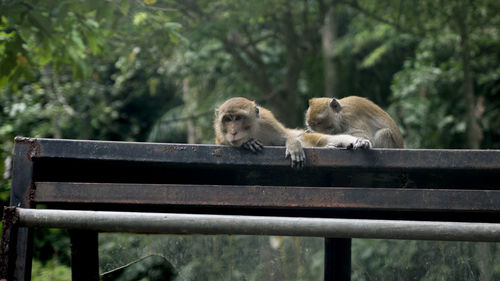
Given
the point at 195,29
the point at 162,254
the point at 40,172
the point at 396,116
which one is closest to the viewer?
the point at 40,172

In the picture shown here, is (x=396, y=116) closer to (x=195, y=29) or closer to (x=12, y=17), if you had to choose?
(x=195, y=29)

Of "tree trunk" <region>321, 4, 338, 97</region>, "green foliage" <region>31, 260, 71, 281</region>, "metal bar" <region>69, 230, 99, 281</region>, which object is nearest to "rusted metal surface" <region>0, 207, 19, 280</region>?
"metal bar" <region>69, 230, 99, 281</region>

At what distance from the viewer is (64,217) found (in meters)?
2.14

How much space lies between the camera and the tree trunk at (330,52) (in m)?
9.63

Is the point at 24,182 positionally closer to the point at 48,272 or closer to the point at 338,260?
the point at 338,260

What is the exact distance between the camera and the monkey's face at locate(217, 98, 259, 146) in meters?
3.15

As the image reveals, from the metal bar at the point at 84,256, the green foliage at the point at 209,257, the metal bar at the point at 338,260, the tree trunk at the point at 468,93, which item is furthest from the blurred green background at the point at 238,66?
the metal bar at the point at 84,256

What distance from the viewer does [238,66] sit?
955 cm

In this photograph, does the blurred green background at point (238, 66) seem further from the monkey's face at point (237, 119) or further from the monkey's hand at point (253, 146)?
the monkey's hand at point (253, 146)

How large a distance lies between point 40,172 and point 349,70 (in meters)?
8.90

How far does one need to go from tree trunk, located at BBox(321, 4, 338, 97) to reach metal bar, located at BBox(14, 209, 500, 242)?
7.34 m

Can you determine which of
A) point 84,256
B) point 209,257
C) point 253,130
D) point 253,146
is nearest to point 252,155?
point 253,146

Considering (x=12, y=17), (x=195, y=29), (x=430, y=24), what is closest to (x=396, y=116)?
(x=430, y=24)

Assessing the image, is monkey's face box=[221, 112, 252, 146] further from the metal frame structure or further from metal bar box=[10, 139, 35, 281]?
metal bar box=[10, 139, 35, 281]
